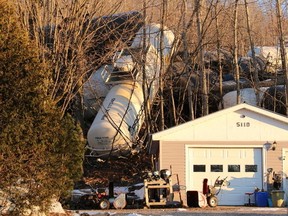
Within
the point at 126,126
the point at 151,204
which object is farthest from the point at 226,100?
the point at 151,204

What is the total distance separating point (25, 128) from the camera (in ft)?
41.2

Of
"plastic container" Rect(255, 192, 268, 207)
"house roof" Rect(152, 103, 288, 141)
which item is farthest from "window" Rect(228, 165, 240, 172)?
"plastic container" Rect(255, 192, 268, 207)

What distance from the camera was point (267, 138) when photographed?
20625 millimetres

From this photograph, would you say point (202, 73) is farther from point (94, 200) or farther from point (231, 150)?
point (94, 200)

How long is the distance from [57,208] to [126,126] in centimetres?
1170

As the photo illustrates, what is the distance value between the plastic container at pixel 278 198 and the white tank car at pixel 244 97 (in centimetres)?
1139

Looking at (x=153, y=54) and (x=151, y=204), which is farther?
(x=153, y=54)

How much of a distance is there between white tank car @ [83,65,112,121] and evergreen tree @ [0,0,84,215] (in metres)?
16.0

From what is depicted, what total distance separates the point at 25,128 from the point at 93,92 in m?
17.1

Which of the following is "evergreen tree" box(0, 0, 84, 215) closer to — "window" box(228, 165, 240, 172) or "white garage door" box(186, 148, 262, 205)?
"white garage door" box(186, 148, 262, 205)

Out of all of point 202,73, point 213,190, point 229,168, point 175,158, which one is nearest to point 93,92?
point 202,73

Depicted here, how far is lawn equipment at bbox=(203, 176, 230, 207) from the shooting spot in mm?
19422

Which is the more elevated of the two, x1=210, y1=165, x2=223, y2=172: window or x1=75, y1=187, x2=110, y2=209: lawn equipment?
x1=210, y1=165, x2=223, y2=172: window

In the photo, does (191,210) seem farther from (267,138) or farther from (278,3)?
(278,3)
